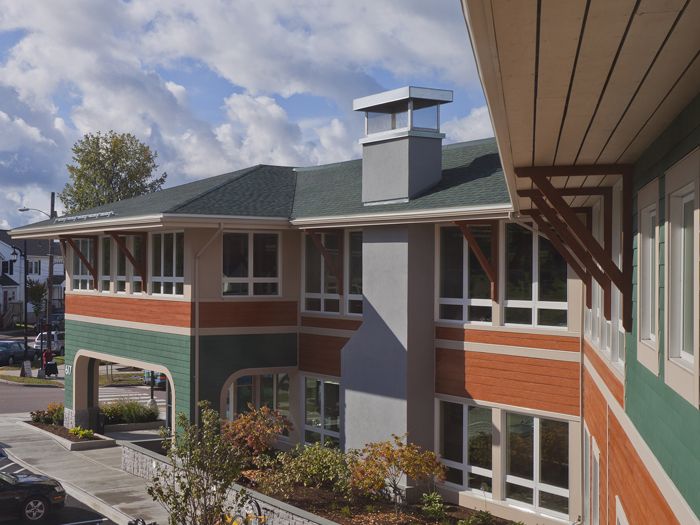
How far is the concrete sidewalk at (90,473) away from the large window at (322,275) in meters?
5.91

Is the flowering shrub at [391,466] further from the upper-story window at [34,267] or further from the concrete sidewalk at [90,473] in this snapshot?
the upper-story window at [34,267]

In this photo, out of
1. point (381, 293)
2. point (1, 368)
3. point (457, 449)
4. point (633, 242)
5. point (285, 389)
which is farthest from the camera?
point (1, 368)

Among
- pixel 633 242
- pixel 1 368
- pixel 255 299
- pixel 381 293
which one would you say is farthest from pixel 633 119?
pixel 1 368

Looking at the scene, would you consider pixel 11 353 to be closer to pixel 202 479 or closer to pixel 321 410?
pixel 321 410

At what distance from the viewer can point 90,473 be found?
20219 millimetres

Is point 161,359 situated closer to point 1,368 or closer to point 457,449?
point 457,449

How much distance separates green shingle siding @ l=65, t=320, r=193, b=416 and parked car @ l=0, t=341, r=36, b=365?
24.4m

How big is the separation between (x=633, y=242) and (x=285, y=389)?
14843 millimetres

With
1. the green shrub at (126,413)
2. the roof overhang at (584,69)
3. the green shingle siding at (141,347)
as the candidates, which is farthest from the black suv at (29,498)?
the roof overhang at (584,69)

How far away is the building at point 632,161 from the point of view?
153 inches

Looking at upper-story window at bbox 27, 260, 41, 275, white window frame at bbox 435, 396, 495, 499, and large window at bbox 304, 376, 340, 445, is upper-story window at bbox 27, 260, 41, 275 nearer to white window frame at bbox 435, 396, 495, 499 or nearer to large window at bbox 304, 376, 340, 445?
large window at bbox 304, 376, 340, 445

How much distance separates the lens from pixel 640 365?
6.84m

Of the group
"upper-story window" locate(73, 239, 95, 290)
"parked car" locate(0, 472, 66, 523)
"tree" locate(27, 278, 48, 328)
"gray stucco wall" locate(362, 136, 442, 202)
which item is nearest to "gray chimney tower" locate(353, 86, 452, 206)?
"gray stucco wall" locate(362, 136, 442, 202)

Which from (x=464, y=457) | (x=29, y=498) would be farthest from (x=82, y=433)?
(x=464, y=457)
